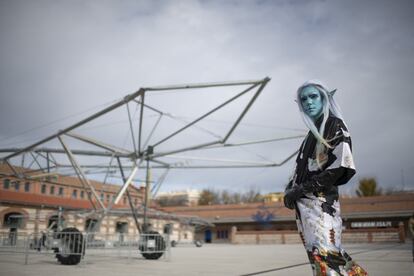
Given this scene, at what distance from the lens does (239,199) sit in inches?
4011

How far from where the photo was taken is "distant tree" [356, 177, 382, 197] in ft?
221

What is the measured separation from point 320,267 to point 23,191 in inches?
1868

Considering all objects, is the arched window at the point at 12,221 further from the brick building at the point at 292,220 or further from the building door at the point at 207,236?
the building door at the point at 207,236

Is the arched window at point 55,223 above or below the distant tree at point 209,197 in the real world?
below

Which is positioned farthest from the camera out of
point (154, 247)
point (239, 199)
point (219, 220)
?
point (239, 199)

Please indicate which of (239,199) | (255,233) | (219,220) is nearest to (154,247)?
(255,233)

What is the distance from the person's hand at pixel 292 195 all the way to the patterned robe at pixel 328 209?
0.10 feet

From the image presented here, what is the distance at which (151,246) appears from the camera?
12.3 metres

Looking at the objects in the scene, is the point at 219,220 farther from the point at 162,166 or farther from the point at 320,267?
the point at 320,267

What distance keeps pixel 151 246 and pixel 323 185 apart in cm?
1108

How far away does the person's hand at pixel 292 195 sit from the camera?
2233 millimetres

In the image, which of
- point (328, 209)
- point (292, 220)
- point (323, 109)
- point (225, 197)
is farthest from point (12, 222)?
point (225, 197)

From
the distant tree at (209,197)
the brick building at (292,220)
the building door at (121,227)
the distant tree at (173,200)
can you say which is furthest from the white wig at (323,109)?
the distant tree at (173,200)

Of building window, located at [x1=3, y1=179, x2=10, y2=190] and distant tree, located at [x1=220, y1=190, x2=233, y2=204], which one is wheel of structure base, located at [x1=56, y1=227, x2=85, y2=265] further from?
distant tree, located at [x1=220, y1=190, x2=233, y2=204]
